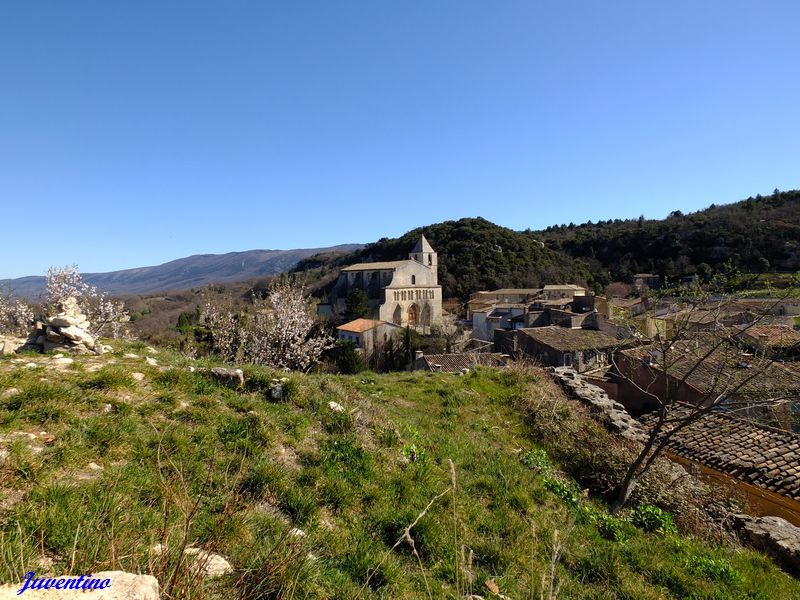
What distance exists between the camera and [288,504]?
3.83m

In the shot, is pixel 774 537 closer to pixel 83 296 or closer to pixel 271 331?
pixel 271 331

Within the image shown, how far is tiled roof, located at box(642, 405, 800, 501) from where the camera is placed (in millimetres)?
8094

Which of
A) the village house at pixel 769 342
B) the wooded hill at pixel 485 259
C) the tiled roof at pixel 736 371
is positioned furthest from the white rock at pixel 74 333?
the wooded hill at pixel 485 259

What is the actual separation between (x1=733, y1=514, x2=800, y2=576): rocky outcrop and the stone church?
41.0 m

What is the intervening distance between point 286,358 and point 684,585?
15668 millimetres

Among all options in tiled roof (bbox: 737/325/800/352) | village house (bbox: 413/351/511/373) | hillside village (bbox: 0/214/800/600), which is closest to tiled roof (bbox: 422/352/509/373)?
village house (bbox: 413/351/511/373)

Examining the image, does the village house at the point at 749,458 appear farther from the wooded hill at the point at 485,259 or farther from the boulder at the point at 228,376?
the wooded hill at the point at 485,259

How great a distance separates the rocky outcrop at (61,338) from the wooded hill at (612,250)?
197 feet

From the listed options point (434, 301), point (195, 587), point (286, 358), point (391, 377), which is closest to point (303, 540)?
point (195, 587)

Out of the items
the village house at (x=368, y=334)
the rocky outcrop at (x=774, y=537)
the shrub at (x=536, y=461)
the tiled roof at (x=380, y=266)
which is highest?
the tiled roof at (x=380, y=266)

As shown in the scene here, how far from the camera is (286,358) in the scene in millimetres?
17688

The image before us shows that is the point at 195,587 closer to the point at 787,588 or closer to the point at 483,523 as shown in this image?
the point at 483,523

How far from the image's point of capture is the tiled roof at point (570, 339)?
2341cm

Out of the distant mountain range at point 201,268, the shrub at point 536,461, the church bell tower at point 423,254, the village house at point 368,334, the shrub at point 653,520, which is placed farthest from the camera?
the distant mountain range at point 201,268
